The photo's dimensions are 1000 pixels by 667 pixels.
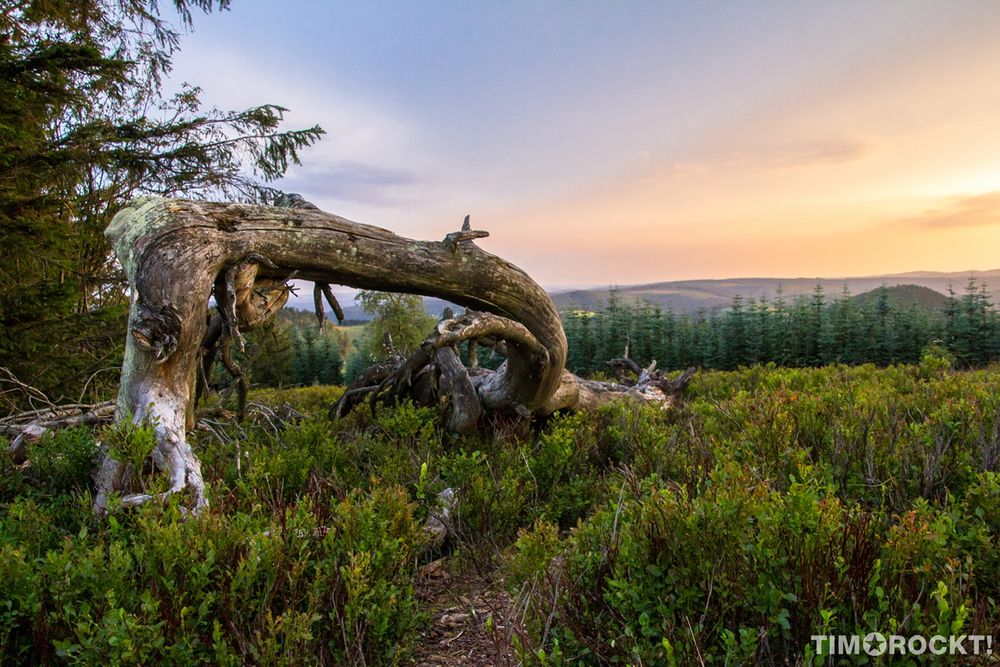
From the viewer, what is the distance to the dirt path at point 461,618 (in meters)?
2.57

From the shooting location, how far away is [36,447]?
13.4 ft

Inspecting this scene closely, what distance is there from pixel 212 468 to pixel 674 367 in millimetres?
29720

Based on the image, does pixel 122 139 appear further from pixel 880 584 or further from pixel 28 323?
pixel 880 584

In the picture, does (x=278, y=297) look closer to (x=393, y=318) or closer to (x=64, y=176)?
(x=64, y=176)

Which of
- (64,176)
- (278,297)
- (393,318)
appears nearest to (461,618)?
(278,297)

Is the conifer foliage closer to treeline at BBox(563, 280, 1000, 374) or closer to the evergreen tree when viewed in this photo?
treeline at BBox(563, 280, 1000, 374)

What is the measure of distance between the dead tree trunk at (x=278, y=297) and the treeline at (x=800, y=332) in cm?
1829

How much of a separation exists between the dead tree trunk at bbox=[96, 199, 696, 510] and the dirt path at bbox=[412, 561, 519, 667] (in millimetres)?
1623

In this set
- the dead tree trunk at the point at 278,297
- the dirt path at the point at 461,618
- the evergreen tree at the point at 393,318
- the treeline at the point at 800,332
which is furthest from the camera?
the evergreen tree at the point at 393,318

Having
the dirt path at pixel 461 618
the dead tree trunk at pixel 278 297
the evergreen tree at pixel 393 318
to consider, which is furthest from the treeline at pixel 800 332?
the dirt path at pixel 461 618

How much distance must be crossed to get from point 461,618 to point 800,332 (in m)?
28.5

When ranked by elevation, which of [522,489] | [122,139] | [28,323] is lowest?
[522,489]

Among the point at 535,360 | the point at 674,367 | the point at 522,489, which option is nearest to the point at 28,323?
the point at 535,360

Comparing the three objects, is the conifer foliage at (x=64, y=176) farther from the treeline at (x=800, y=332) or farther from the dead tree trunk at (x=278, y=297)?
the treeline at (x=800, y=332)
